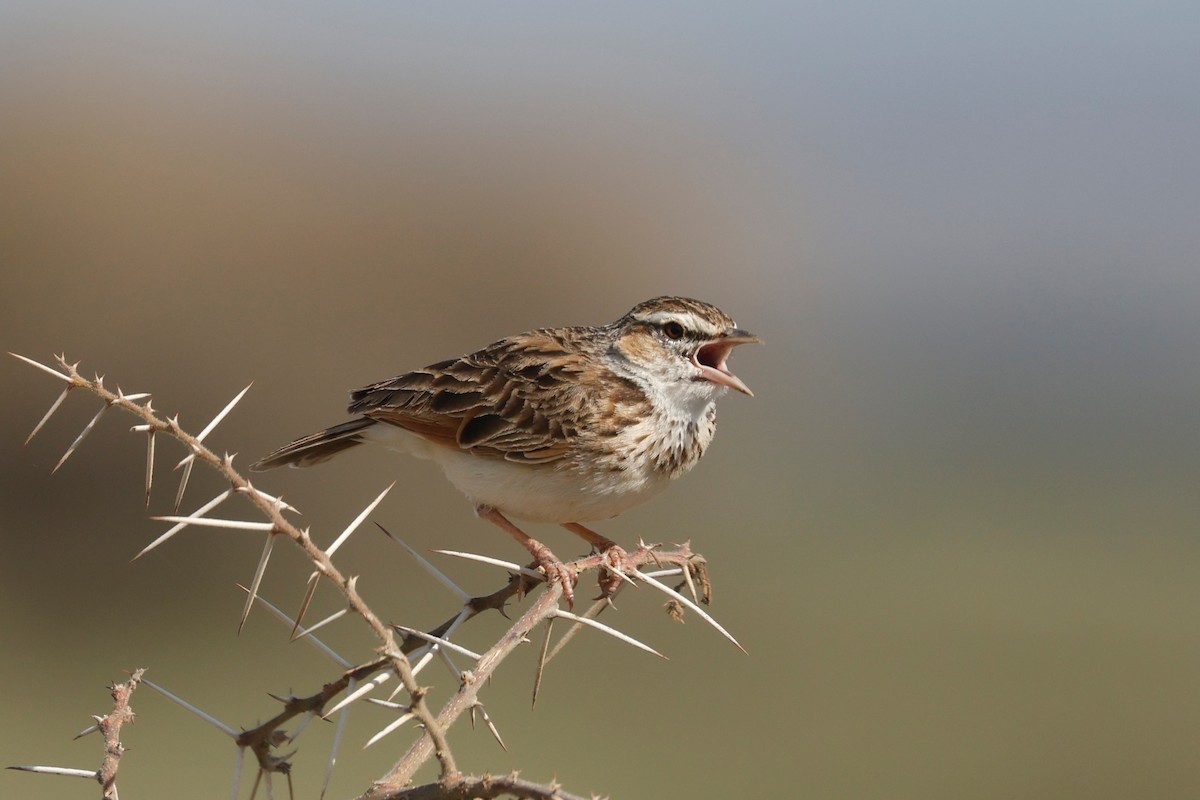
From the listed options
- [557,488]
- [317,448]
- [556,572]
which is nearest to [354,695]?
[556,572]

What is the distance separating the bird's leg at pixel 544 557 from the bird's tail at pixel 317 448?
654mm

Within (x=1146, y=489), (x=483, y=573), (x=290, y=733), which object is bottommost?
(x=290, y=733)

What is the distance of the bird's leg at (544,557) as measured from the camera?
15.0 ft

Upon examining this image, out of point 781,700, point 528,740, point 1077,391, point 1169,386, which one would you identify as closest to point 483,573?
point 528,740

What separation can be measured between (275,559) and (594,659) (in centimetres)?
1085

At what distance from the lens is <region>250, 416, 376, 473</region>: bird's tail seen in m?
5.78

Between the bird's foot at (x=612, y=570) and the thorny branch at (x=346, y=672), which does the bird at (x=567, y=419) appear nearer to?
the bird's foot at (x=612, y=570)

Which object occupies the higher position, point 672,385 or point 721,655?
point 721,655

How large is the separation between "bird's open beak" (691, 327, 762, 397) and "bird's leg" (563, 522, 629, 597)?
2.64ft

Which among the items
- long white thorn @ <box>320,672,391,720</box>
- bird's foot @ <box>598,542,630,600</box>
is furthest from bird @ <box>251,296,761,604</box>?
long white thorn @ <box>320,672,391,720</box>

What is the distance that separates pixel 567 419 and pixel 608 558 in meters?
1.13

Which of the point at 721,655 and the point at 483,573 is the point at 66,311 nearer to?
the point at 483,573

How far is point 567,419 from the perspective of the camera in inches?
221

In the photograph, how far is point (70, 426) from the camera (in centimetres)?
2417
